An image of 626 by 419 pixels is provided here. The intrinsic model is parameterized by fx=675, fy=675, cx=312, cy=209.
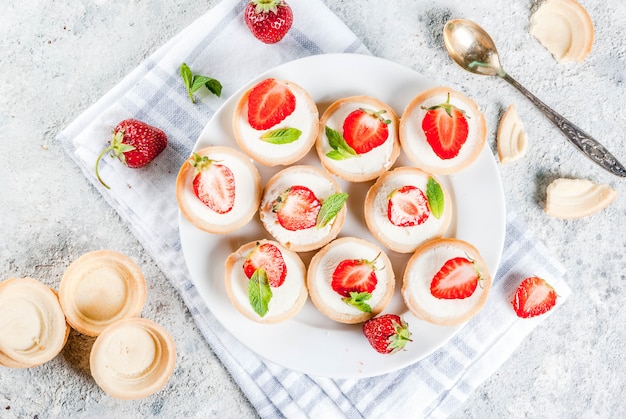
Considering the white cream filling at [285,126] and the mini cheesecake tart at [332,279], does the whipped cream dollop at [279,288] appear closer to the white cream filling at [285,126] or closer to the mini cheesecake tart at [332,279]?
the mini cheesecake tart at [332,279]

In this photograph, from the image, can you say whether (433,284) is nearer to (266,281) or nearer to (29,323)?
(266,281)

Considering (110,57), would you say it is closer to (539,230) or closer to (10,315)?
(10,315)

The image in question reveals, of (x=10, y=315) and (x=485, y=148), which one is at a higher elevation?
(x=485, y=148)

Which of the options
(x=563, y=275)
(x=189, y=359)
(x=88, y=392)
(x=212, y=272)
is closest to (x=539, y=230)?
(x=563, y=275)

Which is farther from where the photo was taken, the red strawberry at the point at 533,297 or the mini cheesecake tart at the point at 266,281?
the red strawberry at the point at 533,297

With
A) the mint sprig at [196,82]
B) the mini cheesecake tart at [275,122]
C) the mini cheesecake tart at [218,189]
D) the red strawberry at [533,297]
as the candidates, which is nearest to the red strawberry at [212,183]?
the mini cheesecake tart at [218,189]

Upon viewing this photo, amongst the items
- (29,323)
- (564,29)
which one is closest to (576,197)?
(564,29)
